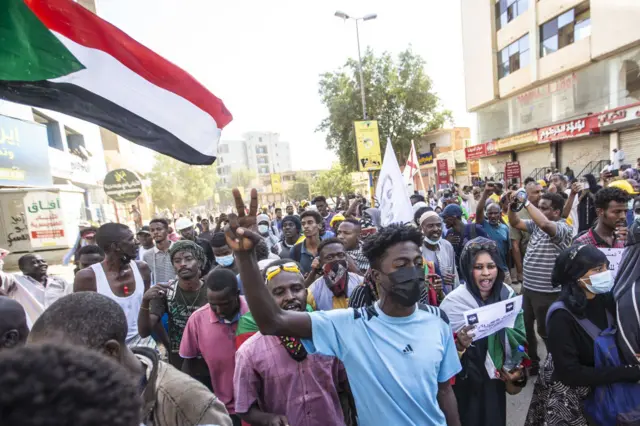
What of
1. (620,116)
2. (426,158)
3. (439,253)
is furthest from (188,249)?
(426,158)

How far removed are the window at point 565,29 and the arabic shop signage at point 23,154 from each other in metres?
24.9

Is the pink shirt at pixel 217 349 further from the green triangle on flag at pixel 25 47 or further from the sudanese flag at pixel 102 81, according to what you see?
the green triangle on flag at pixel 25 47

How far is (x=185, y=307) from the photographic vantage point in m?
2.92

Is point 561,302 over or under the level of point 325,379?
over

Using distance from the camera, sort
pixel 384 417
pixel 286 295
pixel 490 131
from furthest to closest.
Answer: pixel 490 131, pixel 286 295, pixel 384 417

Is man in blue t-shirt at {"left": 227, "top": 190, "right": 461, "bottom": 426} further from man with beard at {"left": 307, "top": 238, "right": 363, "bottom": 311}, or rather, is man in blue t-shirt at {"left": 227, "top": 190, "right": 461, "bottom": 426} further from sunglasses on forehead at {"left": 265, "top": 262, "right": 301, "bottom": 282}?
man with beard at {"left": 307, "top": 238, "right": 363, "bottom": 311}

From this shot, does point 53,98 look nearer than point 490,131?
Yes

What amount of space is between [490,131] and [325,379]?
27.6 m

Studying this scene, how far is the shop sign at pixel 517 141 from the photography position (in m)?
20.3

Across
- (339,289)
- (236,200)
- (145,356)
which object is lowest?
(339,289)

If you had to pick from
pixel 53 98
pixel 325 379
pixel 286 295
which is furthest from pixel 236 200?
pixel 53 98

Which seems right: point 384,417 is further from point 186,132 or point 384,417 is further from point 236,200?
point 186,132

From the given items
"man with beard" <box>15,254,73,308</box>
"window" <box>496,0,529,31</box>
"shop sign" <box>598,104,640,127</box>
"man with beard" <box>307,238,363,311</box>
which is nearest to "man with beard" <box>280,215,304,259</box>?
"man with beard" <box>307,238,363,311</box>

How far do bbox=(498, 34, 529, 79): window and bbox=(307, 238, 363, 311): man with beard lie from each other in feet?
76.5
